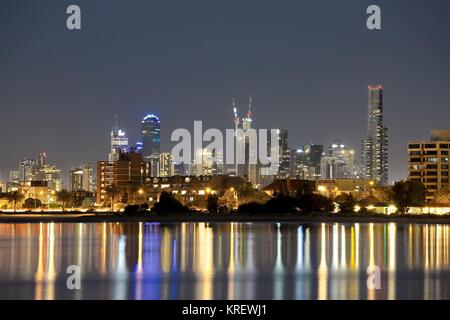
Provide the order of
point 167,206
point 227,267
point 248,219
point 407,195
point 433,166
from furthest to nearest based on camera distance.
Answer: point 433,166
point 167,206
point 407,195
point 248,219
point 227,267

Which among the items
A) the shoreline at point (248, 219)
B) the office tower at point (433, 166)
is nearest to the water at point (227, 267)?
the shoreline at point (248, 219)

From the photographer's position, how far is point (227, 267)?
160 ft

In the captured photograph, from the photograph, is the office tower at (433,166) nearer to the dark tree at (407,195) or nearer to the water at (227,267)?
the dark tree at (407,195)

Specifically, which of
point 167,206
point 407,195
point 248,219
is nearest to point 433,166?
Answer: point 407,195

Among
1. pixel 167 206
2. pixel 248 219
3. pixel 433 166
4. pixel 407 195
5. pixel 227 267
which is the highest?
pixel 433 166

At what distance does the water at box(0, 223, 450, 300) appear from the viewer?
37406 mm

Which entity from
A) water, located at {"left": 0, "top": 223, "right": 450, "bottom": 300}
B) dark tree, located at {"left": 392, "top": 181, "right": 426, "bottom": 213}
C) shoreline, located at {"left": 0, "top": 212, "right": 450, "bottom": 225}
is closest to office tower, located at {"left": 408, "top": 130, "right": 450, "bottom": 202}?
dark tree, located at {"left": 392, "top": 181, "right": 426, "bottom": 213}

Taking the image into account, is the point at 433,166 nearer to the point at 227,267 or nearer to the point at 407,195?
the point at 407,195

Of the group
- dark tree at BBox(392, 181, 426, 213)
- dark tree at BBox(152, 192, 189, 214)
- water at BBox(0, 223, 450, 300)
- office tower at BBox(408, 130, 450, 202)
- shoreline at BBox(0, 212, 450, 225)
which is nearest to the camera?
water at BBox(0, 223, 450, 300)

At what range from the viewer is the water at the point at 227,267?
1473 inches

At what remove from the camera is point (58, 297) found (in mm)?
35562

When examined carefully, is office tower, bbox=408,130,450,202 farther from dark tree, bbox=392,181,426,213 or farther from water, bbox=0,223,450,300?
water, bbox=0,223,450,300

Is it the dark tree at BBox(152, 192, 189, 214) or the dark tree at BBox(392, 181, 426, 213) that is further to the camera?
the dark tree at BBox(152, 192, 189, 214)
